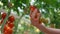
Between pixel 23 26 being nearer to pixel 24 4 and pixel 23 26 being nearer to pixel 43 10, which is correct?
pixel 43 10

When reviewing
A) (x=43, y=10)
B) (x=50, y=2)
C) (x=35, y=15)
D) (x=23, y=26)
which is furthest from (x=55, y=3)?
(x=23, y=26)

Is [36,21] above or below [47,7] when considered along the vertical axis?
below

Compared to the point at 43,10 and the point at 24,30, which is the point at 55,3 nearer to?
the point at 43,10

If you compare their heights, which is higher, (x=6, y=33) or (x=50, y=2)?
(x=50, y=2)

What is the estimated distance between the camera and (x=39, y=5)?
1.04 metres

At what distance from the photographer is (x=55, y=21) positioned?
4.15ft

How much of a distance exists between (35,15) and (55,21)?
1.59 feet

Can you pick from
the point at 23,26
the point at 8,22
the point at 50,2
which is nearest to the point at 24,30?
the point at 23,26

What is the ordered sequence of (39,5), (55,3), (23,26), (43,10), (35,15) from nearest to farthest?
(35,15) < (55,3) < (39,5) < (43,10) < (23,26)

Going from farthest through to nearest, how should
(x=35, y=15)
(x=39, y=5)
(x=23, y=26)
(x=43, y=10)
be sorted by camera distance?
1. (x=23, y=26)
2. (x=43, y=10)
3. (x=39, y=5)
4. (x=35, y=15)

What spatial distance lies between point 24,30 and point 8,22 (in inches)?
68.1

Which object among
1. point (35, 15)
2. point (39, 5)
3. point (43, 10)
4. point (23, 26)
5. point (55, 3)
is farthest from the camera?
point (23, 26)

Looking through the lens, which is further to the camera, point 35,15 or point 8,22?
point 8,22

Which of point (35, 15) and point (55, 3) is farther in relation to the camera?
point (55, 3)
